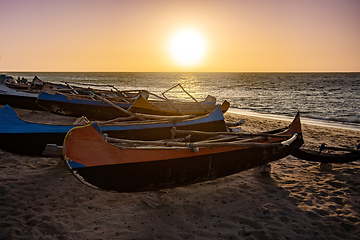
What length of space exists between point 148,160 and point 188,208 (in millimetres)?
1280

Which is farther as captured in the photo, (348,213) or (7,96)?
(7,96)

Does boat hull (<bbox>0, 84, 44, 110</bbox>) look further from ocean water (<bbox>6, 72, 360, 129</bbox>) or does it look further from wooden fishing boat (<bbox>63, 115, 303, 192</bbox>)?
ocean water (<bbox>6, 72, 360, 129</bbox>)

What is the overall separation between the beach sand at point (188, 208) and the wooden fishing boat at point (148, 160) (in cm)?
52

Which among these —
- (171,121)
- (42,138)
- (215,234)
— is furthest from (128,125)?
(215,234)

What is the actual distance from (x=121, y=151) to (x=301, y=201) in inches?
143

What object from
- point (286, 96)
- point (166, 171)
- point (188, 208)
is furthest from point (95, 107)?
point (286, 96)

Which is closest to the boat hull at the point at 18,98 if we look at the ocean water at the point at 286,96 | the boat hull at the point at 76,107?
the boat hull at the point at 76,107

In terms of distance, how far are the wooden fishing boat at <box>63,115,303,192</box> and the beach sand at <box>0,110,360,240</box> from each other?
0.52 metres

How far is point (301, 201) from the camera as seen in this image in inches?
182

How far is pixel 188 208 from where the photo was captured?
421 centimetres

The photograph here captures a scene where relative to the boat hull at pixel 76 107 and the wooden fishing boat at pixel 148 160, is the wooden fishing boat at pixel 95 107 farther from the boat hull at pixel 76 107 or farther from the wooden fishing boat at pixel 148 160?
the wooden fishing boat at pixel 148 160

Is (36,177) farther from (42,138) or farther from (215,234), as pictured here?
(215,234)

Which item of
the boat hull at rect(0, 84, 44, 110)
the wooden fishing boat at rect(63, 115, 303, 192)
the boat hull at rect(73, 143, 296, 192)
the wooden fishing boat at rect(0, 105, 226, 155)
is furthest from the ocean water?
the boat hull at rect(0, 84, 44, 110)

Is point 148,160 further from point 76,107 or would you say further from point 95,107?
point 76,107
